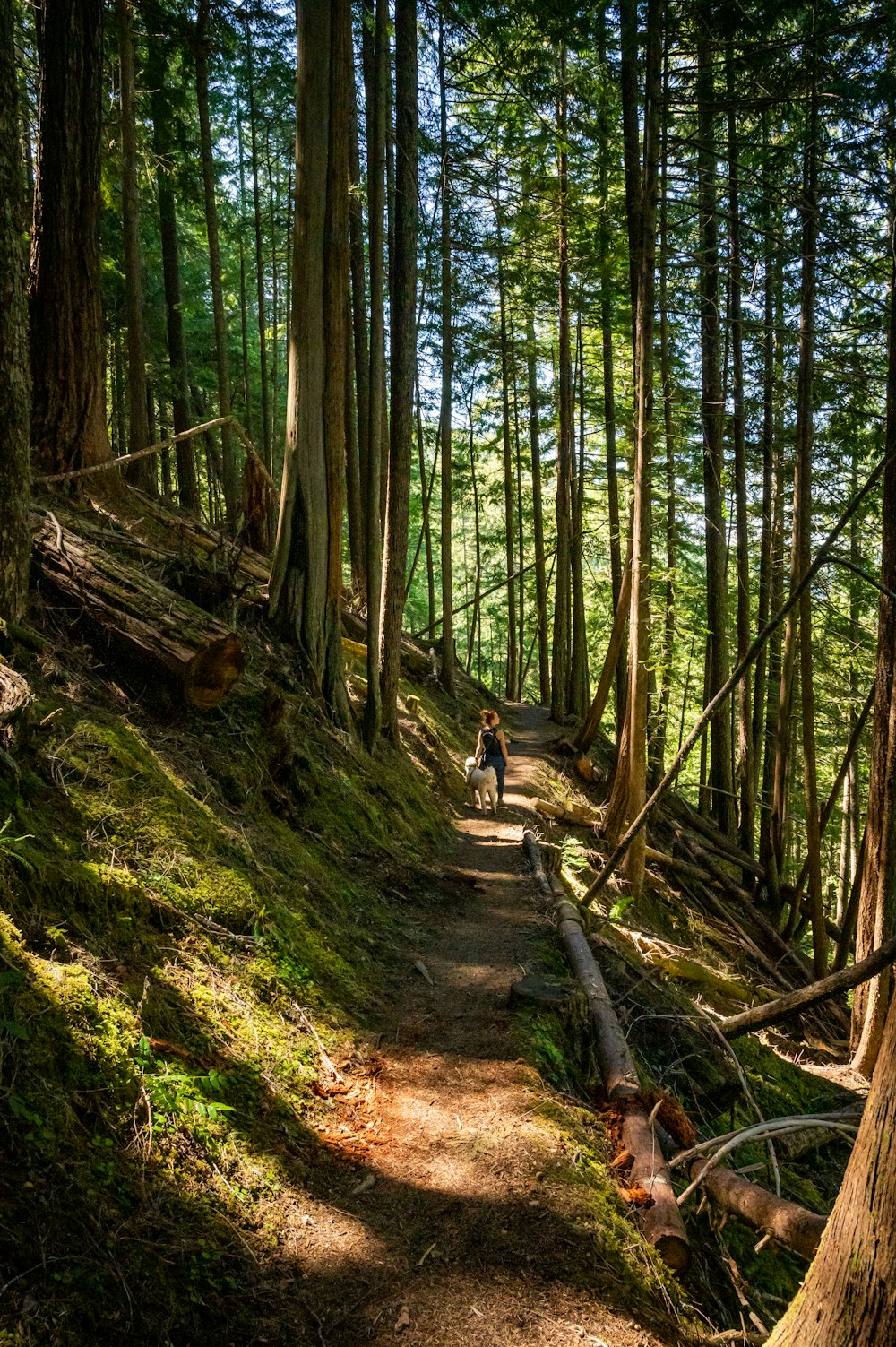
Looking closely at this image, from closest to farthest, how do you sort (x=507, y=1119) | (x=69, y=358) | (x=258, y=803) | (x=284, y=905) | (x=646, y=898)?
(x=507, y=1119) → (x=284, y=905) → (x=258, y=803) → (x=69, y=358) → (x=646, y=898)

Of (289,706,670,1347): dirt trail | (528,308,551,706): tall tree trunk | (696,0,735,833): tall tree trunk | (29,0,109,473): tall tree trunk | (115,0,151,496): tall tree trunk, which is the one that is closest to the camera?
(289,706,670,1347): dirt trail

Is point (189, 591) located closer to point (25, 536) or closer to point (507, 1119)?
point (25, 536)

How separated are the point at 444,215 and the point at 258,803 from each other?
1306cm

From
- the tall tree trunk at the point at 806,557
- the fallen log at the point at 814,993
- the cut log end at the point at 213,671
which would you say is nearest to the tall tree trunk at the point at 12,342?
the cut log end at the point at 213,671

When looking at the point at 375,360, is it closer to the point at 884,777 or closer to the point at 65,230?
the point at 65,230

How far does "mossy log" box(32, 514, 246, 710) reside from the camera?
16.4ft

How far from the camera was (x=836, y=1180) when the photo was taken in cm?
573

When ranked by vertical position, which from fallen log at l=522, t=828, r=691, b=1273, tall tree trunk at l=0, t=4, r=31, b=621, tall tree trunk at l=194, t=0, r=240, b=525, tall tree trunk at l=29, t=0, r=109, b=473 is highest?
tall tree trunk at l=194, t=0, r=240, b=525

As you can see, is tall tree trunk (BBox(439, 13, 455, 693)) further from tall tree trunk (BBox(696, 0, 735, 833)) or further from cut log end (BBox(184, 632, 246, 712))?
cut log end (BBox(184, 632, 246, 712))

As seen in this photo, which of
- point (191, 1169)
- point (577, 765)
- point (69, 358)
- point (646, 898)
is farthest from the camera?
point (577, 765)

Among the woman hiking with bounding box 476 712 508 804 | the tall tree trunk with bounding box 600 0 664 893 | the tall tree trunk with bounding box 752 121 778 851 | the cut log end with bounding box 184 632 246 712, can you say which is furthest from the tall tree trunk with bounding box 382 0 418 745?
the tall tree trunk with bounding box 752 121 778 851

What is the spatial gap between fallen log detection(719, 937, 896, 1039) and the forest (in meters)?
0.05

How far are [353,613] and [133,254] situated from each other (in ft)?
21.2

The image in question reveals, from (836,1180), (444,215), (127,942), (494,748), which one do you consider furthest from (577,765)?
(127,942)
